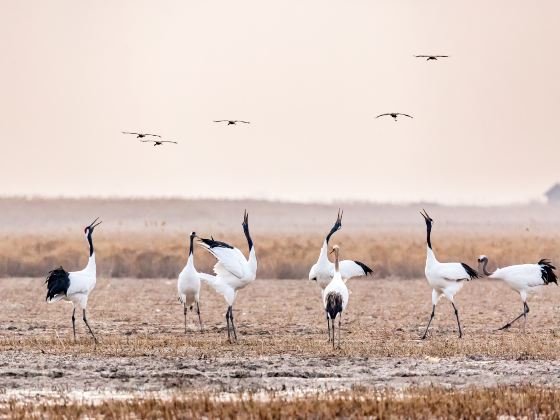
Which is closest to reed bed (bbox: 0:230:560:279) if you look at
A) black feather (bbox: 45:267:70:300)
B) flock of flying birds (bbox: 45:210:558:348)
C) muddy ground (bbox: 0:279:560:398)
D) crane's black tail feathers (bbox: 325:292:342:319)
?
muddy ground (bbox: 0:279:560:398)

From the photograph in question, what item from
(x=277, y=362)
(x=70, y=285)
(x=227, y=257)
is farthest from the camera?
(x=227, y=257)

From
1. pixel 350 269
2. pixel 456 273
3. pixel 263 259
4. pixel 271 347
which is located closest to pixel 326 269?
pixel 350 269

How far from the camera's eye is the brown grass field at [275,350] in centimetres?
1202

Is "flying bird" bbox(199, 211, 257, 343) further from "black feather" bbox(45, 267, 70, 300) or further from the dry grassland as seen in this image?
the dry grassland

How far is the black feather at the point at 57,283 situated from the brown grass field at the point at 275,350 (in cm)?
74

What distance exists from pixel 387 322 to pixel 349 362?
6697mm

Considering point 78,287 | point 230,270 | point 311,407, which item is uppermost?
point 230,270

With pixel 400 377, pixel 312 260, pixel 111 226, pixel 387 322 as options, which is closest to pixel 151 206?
pixel 111 226

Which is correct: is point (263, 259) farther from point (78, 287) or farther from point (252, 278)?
point (78, 287)

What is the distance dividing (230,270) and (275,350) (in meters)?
2.69

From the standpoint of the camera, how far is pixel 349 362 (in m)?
15.8

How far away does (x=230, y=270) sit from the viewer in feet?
63.5

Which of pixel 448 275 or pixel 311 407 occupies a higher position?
pixel 448 275

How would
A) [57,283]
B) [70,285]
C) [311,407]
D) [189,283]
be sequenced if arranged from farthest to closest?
[189,283] < [70,285] < [57,283] < [311,407]
